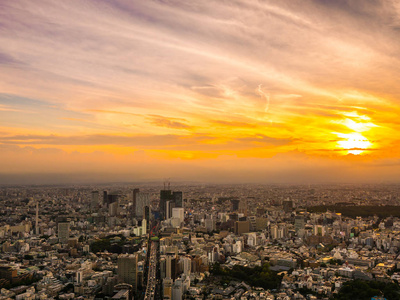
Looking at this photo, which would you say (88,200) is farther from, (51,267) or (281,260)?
(281,260)

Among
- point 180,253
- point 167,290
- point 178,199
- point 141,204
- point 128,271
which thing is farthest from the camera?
point 178,199

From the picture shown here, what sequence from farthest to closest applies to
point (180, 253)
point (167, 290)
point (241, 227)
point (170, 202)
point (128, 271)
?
point (170, 202) → point (241, 227) → point (180, 253) → point (128, 271) → point (167, 290)

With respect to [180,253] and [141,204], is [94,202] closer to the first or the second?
[141,204]

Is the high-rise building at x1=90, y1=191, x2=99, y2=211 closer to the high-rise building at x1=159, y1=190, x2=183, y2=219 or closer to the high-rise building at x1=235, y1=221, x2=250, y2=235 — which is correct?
the high-rise building at x1=159, y1=190, x2=183, y2=219

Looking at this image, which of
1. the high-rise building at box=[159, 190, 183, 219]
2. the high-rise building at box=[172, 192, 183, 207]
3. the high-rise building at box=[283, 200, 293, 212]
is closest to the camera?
the high-rise building at box=[159, 190, 183, 219]

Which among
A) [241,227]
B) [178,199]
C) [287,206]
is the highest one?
[178,199]

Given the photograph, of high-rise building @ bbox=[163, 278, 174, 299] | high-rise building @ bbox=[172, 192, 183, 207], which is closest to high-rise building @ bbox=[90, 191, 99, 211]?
high-rise building @ bbox=[172, 192, 183, 207]

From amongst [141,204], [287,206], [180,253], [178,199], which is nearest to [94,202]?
[141,204]
